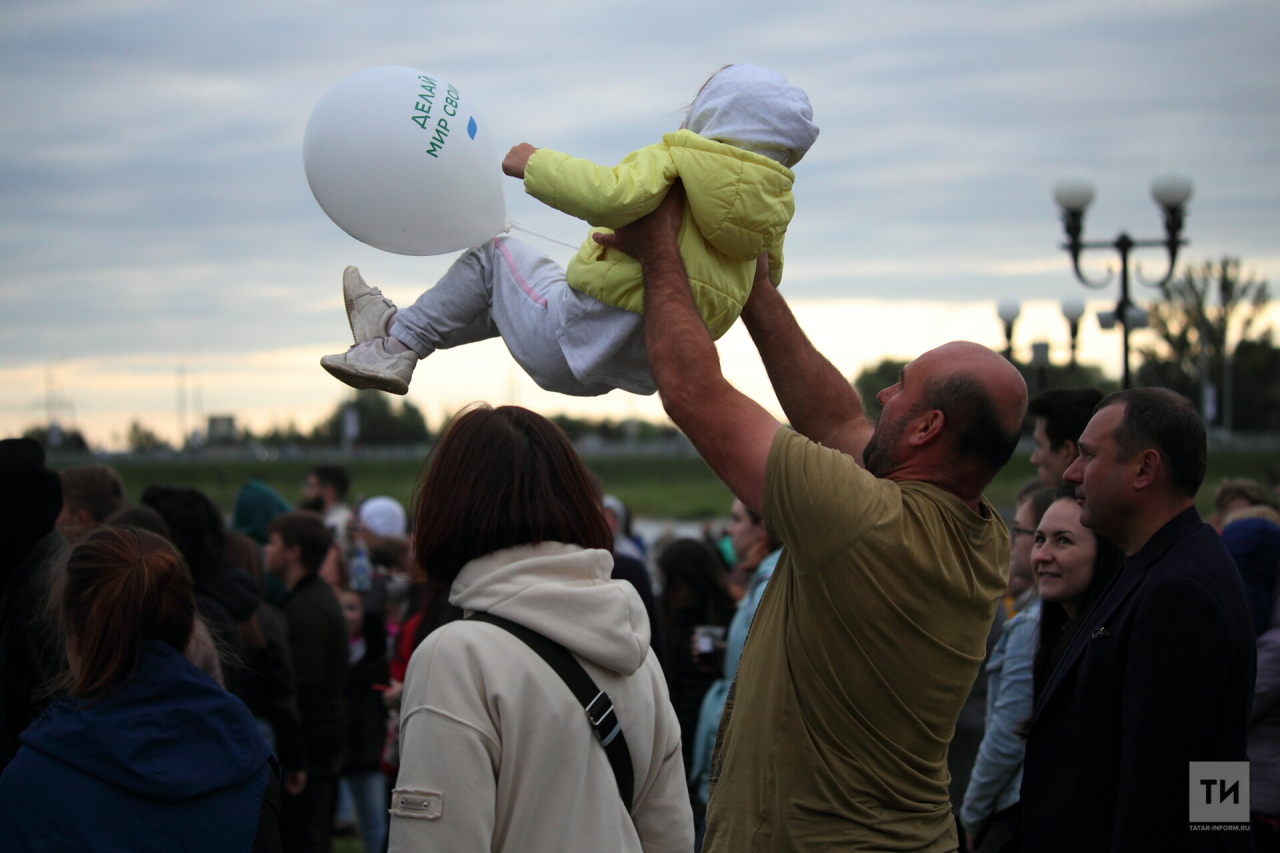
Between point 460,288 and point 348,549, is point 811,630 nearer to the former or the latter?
point 460,288

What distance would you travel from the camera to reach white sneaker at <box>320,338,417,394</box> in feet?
7.87

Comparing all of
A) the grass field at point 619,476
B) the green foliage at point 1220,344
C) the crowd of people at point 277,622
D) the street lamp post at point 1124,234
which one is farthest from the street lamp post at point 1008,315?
the green foliage at point 1220,344

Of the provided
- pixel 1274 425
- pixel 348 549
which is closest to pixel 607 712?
pixel 348 549

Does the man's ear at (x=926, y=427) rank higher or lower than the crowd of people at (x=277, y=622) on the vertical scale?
higher

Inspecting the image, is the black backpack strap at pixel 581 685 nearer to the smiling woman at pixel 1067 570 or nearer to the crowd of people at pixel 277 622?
the crowd of people at pixel 277 622

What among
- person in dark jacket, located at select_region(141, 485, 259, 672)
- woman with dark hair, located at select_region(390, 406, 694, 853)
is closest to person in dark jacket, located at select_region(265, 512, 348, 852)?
person in dark jacket, located at select_region(141, 485, 259, 672)

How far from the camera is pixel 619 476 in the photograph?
197 feet

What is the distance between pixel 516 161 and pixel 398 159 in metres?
0.28

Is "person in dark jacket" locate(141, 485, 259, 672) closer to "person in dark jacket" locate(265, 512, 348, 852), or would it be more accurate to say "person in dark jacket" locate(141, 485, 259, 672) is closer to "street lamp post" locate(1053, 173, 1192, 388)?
"person in dark jacket" locate(265, 512, 348, 852)

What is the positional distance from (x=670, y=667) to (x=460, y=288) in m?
2.81

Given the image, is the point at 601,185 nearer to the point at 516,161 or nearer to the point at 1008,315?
the point at 516,161

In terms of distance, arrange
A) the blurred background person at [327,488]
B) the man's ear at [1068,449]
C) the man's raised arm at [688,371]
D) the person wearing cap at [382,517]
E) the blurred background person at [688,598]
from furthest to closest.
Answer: the blurred background person at [327,488] < the person wearing cap at [382,517] < the blurred background person at [688,598] < the man's ear at [1068,449] < the man's raised arm at [688,371]

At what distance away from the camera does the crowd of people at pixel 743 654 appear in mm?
1942

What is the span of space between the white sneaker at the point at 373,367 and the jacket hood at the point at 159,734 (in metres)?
0.75
